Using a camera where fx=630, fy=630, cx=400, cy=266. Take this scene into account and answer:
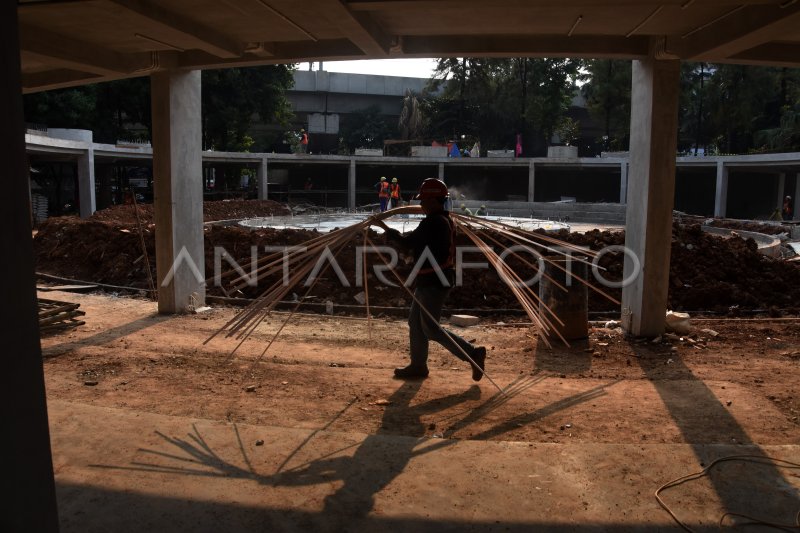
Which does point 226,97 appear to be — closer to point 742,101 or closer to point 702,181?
point 702,181

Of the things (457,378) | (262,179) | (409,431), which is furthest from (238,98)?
(409,431)

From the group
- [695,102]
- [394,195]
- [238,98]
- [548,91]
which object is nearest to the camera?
[394,195]

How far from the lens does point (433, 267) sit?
5066mm

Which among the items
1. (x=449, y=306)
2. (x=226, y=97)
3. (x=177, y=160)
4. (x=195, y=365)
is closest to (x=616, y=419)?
(x=195, y=365)

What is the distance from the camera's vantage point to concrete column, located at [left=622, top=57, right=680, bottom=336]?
22.3ft

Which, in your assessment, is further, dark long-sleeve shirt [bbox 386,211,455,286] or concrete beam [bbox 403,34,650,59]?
concrete beam [bbox 403,34,650,59]

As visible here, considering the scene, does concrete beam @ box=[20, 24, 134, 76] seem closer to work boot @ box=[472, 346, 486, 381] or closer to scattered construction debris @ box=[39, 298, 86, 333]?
scattered construction debris @ box=[39, 298, 86, 333]

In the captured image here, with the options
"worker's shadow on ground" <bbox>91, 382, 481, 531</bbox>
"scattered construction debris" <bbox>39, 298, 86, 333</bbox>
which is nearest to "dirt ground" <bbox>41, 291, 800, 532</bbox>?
"worker's shadow on ground" <bbox>91, 382, 481, 531</bbox>

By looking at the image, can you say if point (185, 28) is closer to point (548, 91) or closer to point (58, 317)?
point (58, 317)

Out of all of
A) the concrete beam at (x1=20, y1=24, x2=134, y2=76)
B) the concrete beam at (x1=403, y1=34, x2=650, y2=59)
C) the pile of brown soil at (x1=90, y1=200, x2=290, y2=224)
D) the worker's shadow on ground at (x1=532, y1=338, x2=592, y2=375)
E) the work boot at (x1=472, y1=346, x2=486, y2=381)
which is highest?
the concrete beam at (x1=403, y1=34, x2=650, y2=59)

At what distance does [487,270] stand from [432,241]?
4989 mm

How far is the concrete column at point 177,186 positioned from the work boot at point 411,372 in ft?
13.5

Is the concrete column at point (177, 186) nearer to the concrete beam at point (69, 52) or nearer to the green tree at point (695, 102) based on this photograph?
the concrete beam at point (69, 52)

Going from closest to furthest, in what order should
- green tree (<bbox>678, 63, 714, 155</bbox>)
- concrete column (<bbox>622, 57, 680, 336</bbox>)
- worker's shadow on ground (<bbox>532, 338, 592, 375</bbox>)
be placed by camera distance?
1. worker's shadow on ground (<bbox>532, 338, 592, 375</bbox>)
2. concrete column (<bbox>622, 57, 680, 336</bbox>)
3. green tree (<bbox>678, 63, 714, 155</bbox>)
